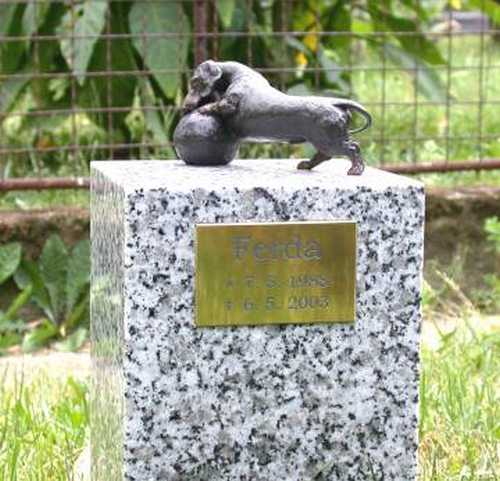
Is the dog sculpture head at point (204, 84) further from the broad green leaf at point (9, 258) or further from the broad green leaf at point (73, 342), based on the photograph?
the broad green leaf at point (9, 258)

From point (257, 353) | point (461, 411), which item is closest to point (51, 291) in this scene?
point (461, 411)

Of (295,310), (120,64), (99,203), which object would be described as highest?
(120,64)

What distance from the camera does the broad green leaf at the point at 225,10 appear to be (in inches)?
231

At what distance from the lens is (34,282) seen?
18.6 ft

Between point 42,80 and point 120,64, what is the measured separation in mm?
413

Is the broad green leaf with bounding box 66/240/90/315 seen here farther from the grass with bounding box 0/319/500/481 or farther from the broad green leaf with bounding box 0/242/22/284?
the grass with bounding box 0/319/500/481

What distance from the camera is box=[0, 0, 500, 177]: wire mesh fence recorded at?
19.6 ft

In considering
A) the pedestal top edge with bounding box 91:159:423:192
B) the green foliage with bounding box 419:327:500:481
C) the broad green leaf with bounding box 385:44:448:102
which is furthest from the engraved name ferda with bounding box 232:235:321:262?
the broad green leaf with bounding box 385:44:448:102

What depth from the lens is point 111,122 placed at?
242 inches

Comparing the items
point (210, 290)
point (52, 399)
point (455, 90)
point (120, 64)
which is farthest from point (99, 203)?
point (455, 90)

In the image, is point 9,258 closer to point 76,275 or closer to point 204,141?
point 76,275

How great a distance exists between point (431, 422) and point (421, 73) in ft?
9.66

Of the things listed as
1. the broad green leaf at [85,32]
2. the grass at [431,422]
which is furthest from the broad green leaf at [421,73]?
the grass at [431,422]

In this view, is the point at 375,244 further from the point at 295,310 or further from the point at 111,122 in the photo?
the point at 111,122
